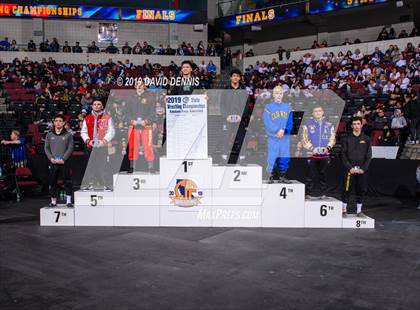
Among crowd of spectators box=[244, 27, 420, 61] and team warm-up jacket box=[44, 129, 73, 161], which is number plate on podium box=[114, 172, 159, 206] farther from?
crowd of spectators box=[244, 27, 420, 61]

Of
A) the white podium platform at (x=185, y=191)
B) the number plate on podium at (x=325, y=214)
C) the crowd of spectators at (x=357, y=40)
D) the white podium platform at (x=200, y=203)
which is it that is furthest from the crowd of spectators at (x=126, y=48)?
the number plate on podium at (x=325, y=214)

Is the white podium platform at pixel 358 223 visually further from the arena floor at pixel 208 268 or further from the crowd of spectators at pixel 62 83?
the crowd of spectators at pixel 62 83

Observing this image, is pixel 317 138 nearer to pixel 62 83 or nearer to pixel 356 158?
pixel 356 158

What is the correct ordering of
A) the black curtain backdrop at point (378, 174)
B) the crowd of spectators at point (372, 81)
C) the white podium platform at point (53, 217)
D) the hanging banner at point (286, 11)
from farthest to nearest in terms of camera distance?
1. the hanging banner at point (286, 11)
2. the crowd of spectators at point (372, 81)
3. the black curtain backdrop at point (378, 174)
4. the white podium platform at point (53, 217)

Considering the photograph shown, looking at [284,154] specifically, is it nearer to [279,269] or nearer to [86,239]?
[279,269]

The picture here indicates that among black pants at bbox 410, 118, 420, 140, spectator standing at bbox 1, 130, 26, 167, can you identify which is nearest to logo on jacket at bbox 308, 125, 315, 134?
black pants at bbox 410, 118, 420, 140

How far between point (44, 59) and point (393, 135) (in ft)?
59.2

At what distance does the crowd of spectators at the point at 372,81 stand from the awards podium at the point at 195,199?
6139mm

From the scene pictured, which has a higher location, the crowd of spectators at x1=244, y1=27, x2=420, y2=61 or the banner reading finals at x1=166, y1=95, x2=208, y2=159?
the crowd of spectators at x1=244, y1=27, x2=420, y2=61

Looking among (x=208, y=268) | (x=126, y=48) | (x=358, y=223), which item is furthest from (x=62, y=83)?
(x=208, y=268)

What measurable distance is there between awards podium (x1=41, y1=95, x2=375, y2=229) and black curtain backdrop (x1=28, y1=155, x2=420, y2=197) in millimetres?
2622

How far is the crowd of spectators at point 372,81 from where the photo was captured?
13.3 m

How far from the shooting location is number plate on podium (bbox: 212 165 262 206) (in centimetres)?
800

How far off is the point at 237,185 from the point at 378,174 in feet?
17.0
